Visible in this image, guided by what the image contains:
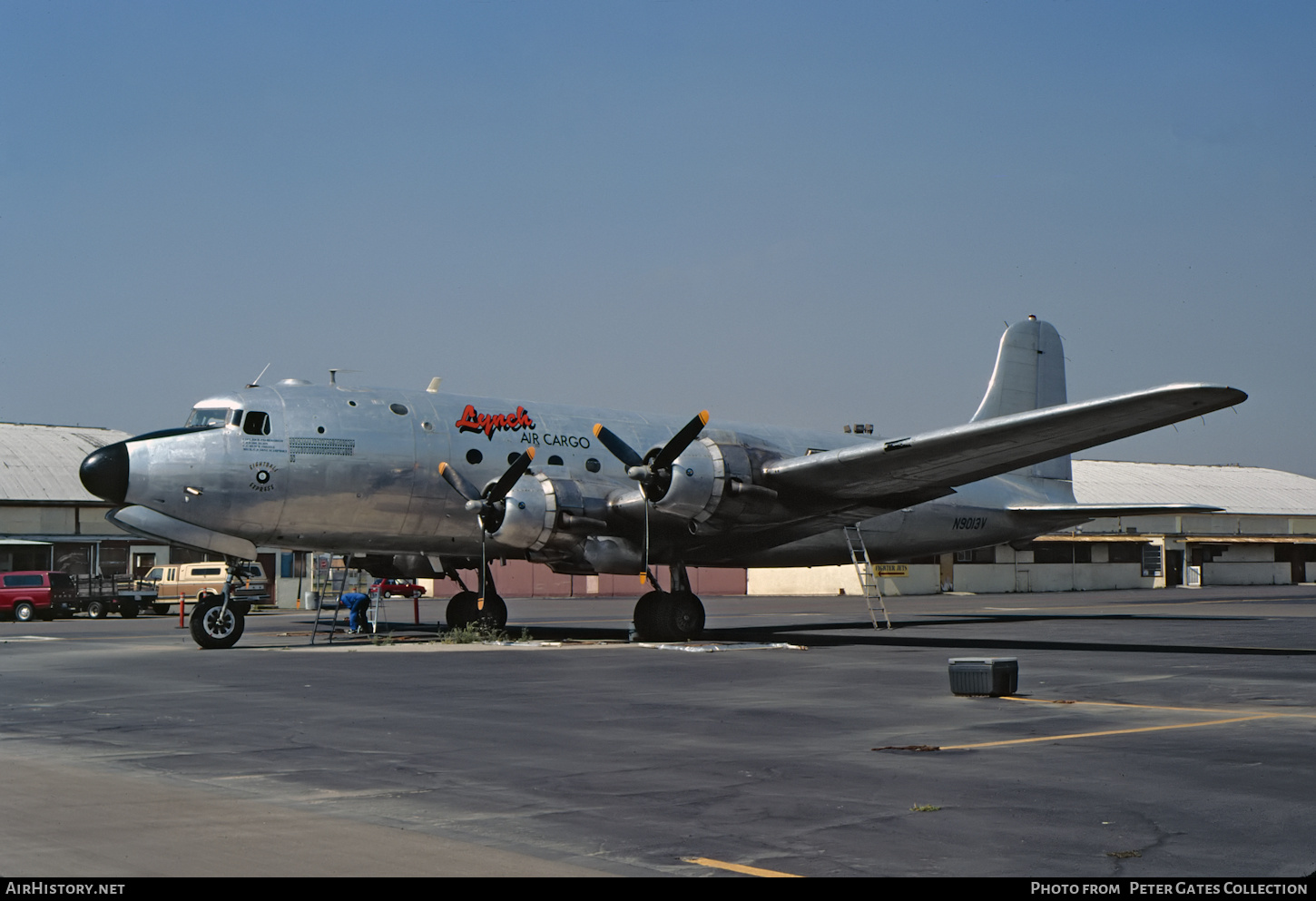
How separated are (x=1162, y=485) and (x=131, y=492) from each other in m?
87.2

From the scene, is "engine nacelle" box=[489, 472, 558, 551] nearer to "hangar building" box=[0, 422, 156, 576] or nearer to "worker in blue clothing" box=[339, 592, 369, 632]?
"worker in blue clothing" box=[339, 592, 369, 632]

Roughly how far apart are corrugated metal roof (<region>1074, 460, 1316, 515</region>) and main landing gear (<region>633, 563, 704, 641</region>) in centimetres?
6569

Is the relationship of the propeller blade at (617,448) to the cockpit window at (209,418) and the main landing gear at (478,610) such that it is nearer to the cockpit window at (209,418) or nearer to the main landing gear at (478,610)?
the main landing gear at (478,610)

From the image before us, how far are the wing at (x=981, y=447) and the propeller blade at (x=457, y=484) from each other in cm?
548

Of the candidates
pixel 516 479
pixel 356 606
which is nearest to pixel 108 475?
pixel 516 479

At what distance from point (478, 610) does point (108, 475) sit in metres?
7.99

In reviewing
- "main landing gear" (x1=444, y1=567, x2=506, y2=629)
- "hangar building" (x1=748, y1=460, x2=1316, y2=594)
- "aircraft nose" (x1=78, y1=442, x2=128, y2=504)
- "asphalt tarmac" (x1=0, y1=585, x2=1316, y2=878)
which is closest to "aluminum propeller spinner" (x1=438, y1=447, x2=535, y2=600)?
"main landing gear" (x1=444, y1=567, x2=506, y2=629)

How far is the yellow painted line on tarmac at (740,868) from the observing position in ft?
20.2

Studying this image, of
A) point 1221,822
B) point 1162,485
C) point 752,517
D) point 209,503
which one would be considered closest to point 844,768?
point 1221,822

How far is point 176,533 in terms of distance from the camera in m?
22.2

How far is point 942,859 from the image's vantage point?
6453 mm

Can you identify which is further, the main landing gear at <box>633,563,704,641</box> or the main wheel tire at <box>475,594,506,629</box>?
the main wheel tire at <box>475,594,506,629</box>

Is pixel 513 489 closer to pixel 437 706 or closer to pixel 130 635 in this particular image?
pixel 437 706

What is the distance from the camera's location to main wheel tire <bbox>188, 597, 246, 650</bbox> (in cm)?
2267
